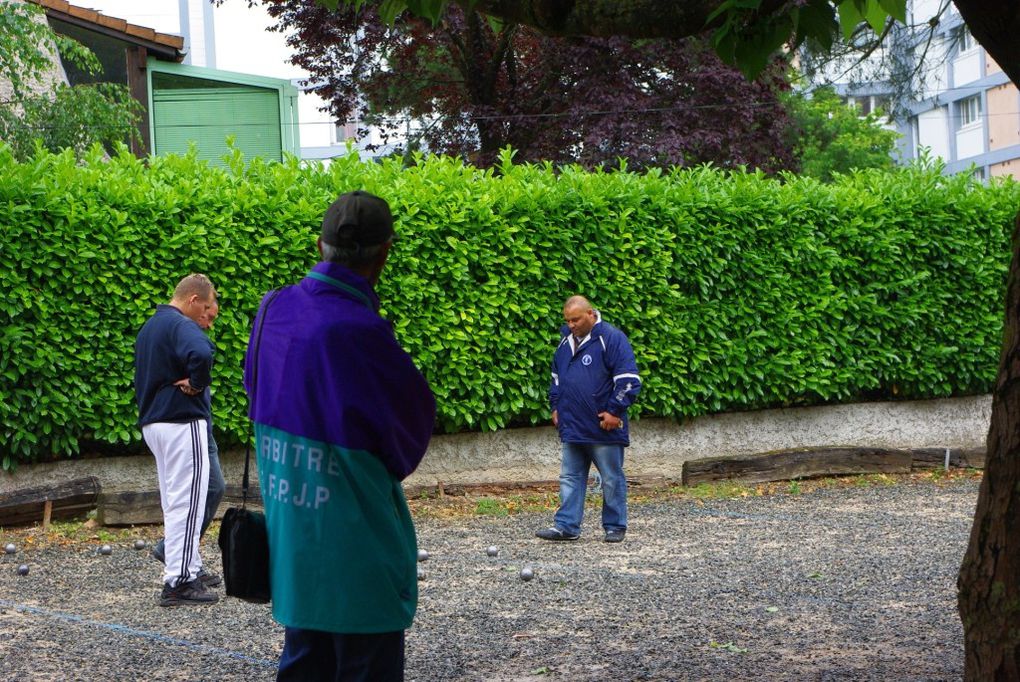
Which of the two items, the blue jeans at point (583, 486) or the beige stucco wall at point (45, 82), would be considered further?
the beige stucco wall at point (45, 82)

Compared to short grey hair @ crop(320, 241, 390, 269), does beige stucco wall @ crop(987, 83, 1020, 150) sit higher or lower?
higher

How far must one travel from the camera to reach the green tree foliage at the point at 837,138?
1603 inches

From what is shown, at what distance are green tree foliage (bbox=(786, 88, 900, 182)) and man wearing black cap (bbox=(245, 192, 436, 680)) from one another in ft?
118

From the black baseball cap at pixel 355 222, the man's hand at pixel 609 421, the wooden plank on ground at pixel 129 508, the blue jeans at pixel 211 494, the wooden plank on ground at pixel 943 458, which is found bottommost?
the wooden plank on ground at pixel 943 458

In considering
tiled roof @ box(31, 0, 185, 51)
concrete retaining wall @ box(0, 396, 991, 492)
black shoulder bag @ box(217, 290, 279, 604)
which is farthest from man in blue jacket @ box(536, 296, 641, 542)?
tiled roof @ box(31, 0, 185, 51)

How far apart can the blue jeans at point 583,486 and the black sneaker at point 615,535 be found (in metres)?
0.02

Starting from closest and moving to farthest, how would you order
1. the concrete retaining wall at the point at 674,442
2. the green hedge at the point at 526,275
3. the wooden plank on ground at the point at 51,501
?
the wooden plank on ground at the point at 51,501
the green hedge at the point at 526,275
the concrete retaining wall at the point at 674,442

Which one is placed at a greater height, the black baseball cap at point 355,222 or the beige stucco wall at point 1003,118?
the beige stucco wall at point 1003,118

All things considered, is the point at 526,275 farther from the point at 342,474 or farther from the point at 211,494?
the point at 342,474

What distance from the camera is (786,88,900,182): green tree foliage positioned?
40.7m

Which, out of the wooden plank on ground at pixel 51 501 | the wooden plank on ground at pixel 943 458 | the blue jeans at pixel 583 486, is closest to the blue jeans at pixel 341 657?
the blue jeans at pixel 583 486

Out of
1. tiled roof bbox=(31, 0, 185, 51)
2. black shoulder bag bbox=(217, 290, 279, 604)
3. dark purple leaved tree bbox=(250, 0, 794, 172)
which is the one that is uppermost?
tiled roof bbox=(31, 0, 185, 51)

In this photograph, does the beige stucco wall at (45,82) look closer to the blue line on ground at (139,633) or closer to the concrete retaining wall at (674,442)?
the concrete retaining wall at (674,442)

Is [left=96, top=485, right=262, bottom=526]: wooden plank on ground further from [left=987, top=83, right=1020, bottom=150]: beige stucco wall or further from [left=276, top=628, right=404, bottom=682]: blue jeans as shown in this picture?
[left=987, top=83, right=1020, bottom=150]: beige stucco wall
